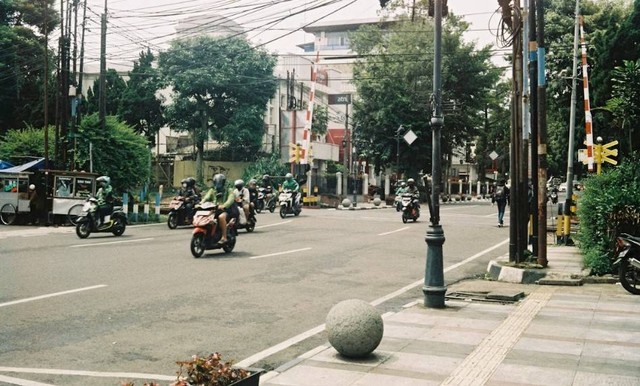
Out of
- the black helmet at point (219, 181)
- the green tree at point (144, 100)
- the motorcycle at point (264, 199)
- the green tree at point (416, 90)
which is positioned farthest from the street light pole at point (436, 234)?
the green tree at point (144, 100)

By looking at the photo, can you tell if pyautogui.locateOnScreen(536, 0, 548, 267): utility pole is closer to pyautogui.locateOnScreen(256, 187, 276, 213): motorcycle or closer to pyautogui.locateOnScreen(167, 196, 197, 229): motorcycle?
pyautogui.locateOnScreen(167, 196, 197, 229): motorcycle

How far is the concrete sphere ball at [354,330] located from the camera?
600 cm

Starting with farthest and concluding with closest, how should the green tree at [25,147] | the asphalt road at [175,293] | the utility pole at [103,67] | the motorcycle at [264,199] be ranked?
the motorcycle at [264,199] < the green tree at [25,147] < the utility pole at [103,67] < the asphalt road at [175,293]

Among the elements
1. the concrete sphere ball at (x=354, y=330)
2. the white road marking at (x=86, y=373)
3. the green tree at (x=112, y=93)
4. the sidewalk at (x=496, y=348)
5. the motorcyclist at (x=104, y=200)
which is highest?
the green tree at (x=112, y=93)

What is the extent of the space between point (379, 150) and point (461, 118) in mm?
7083

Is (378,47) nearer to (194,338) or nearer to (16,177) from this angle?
(16,177)

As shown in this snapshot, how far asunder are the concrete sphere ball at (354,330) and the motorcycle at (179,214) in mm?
16781

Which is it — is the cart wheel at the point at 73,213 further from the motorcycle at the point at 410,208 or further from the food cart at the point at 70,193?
the motorcycle at the point at 410,208

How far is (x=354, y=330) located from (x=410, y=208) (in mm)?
20576

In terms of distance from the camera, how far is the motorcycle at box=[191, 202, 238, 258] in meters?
13.9

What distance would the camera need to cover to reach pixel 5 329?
22.8ft

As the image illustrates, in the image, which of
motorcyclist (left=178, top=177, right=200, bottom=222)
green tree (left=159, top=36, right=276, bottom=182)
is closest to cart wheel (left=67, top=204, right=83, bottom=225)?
motorcyclist (left=178, top=177, right=200, bottom=222)

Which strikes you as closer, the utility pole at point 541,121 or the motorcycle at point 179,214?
the utility pole at point 541,121

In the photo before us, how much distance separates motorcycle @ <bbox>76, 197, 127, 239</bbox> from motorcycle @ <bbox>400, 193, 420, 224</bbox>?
38.0 feet
